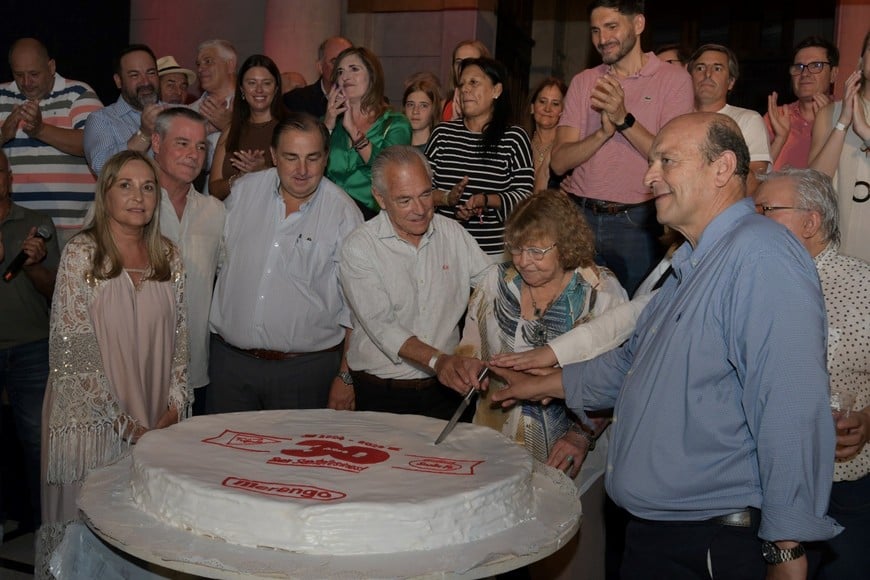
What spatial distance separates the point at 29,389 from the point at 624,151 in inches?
113

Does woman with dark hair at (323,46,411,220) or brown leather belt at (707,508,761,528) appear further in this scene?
woman with dark hair at (323,46,411,220)

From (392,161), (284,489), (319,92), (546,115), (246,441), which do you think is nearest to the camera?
(284,489)

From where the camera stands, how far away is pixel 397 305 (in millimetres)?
3826

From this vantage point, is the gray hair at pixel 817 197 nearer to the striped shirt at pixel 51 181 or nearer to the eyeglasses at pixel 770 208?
the eyeglasses at pixel 770 208

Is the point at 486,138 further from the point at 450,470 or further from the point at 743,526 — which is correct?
the point at 743,526

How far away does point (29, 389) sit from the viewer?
4492mm

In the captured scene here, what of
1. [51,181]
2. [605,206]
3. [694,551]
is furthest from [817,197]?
[51,181]

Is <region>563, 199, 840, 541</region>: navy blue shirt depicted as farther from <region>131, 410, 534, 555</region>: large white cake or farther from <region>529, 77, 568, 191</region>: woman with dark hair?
<region>529, 77, 568, 191</region>: woman with dark hair

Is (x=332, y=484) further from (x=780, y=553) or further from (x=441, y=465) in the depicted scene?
(x=780, y=553)

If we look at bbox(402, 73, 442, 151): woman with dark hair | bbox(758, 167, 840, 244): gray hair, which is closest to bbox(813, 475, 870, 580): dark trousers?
bbox(758, 167, 840, 244): gray hair

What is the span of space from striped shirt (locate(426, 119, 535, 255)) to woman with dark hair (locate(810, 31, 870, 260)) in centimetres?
129

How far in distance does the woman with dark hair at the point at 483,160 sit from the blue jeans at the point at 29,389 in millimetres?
1966

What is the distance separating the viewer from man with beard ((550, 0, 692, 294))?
14.1ft

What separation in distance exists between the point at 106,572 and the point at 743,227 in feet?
6.42
